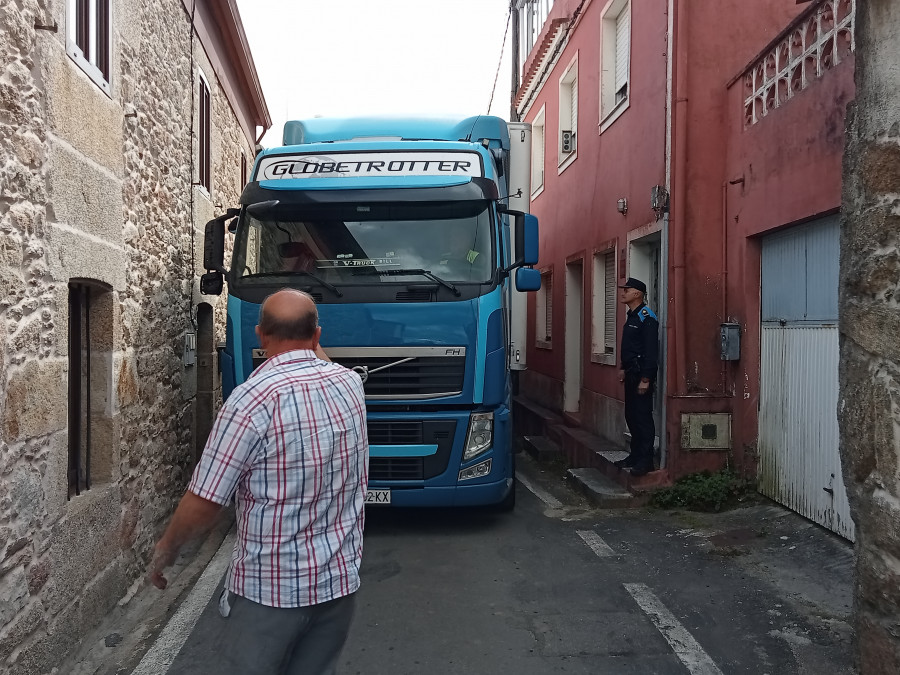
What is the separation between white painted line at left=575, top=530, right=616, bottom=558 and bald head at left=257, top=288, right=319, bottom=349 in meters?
4.13

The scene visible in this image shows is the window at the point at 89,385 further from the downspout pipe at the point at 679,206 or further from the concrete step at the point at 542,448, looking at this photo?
the concrete step at the point at 542,448

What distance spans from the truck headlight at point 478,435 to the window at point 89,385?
272 cm

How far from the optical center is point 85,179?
461cm

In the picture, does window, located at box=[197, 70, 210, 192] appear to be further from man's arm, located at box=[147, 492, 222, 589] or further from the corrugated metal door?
man's arm, located at box=[147, 492, 222, 589]

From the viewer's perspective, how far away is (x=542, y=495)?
852cm

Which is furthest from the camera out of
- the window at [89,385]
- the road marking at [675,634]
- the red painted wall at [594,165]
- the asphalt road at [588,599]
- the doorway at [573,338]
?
the doorway at [573,338]

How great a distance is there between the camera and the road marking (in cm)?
404

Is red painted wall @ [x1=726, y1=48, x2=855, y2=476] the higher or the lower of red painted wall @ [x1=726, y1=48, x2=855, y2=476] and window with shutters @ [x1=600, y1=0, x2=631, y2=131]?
the lower

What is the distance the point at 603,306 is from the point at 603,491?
404 centimetres

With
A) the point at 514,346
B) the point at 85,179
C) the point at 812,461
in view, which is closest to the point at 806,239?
the point at 812,461

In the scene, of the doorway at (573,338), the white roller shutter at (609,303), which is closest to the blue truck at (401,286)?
the white roller shutter at (609,303)

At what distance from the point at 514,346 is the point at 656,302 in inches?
98.4

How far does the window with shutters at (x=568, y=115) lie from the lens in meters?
13.2

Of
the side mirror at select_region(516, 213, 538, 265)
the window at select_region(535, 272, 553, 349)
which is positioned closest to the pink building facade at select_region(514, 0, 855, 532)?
the side mirror at select_region(516, 213, 538, 265)
